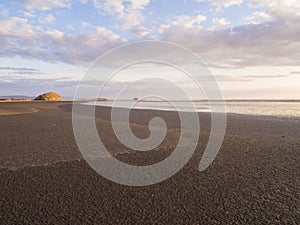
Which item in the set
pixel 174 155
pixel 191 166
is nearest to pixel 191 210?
pixel 191 166

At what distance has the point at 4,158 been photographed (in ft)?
23.9

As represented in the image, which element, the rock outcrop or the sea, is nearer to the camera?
the sea

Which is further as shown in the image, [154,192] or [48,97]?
[48,97]

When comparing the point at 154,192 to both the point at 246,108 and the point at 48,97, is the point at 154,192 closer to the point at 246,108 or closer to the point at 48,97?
the point at 246,108

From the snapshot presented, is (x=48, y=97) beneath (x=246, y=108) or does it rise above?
above

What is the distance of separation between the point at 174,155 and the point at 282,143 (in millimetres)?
4796

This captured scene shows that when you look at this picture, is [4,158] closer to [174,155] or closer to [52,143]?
[52,143]

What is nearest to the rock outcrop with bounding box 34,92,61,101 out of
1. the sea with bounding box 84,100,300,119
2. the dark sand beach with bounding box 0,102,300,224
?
the sea with bounding box 84,100,300,119

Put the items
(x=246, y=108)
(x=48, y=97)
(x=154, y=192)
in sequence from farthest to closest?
(x=48, y=97) → (x=246, y=108) → (x=154, y=192)

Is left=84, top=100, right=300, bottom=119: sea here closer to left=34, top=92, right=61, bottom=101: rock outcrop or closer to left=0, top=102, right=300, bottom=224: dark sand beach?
left=0, top=102, right=300, bottom=224: dark sand beach

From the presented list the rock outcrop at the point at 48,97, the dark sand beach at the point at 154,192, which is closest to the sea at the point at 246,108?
the dark sand beach at the point at 154,192

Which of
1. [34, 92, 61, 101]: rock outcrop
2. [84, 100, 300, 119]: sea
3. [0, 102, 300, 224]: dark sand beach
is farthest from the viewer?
[34, 92, 61, 101]: rock outcrop

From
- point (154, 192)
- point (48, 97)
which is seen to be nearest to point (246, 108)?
point (154, 192)

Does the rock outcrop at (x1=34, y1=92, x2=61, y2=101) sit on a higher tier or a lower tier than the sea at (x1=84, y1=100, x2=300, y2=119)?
higher
